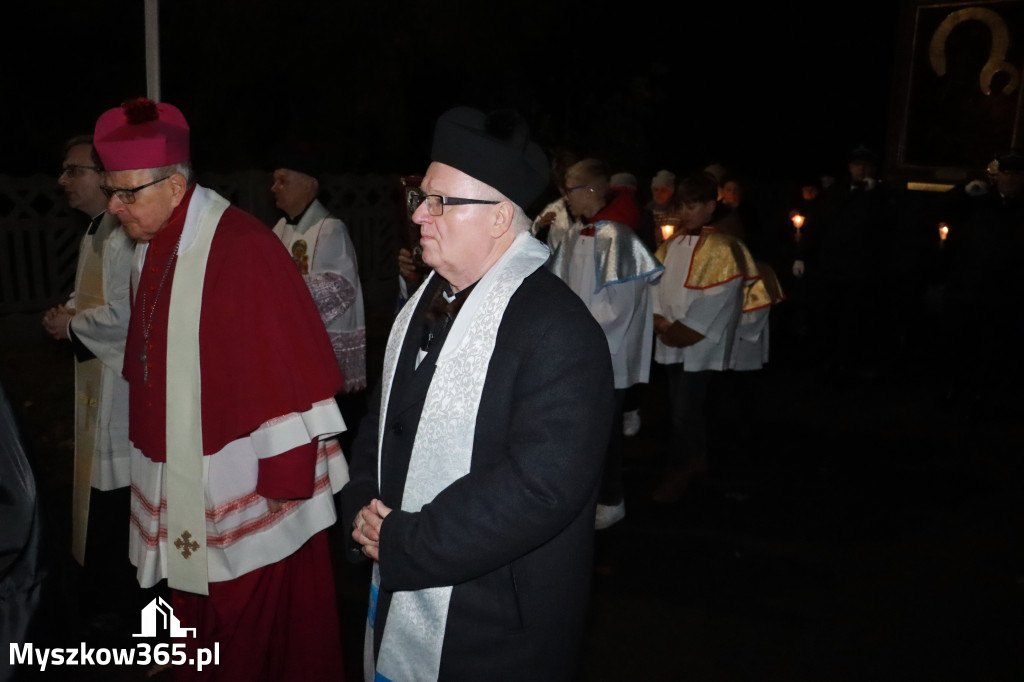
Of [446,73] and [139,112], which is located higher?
[446,73]

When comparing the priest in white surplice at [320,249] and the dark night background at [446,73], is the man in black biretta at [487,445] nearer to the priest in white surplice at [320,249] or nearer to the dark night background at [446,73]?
the priest in white surplice at [320,249]

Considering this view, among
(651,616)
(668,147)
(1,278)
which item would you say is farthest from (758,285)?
(668,147)

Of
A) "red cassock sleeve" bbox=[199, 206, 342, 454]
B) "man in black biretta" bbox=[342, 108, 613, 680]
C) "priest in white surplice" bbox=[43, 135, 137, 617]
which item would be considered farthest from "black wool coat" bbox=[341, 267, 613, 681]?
"priest in white surplice" bbox=[43, 135, 137, 617]

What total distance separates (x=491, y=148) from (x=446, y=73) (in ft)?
50.9

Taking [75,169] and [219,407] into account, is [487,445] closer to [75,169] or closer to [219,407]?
[219,407]

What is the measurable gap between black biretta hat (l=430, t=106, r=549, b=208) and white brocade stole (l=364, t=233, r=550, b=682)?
0.16m

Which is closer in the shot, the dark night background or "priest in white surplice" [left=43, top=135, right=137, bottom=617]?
"priest in white surplice" [left=43, top=135, right=137, bottom=617]

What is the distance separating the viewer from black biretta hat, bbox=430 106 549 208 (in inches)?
84.2

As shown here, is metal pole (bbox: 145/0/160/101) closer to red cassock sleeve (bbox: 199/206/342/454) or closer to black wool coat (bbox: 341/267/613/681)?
red cassock sleeve (bbox: 199/206/342/454)

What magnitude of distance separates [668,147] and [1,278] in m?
15.1

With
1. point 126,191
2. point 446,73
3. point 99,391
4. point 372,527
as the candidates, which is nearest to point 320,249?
point 99,391

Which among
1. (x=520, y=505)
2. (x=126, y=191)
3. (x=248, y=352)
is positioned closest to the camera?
(x=520, y=505)

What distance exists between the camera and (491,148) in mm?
2137

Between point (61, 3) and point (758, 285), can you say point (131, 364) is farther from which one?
point (61, 3)
